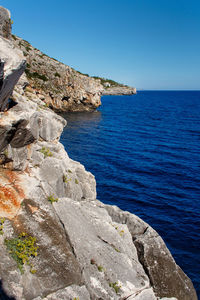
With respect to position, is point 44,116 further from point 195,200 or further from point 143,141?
point 143,141

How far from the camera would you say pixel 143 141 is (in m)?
58.1

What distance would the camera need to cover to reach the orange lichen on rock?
12734 millimetres

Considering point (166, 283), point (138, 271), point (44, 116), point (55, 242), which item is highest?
point (44, 116)

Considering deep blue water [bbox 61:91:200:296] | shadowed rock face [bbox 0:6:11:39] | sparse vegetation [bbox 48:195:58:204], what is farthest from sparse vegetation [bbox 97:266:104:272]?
shadowed rock face [bbox 0:6:11:39]

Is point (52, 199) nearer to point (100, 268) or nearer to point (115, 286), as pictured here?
point (100, 268)

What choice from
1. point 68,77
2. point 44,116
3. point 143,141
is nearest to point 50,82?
point 68,77

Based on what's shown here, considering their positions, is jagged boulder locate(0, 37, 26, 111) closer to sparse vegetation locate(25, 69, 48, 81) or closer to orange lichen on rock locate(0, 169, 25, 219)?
orange lichen on rock locate(0, 169, 25, 219)

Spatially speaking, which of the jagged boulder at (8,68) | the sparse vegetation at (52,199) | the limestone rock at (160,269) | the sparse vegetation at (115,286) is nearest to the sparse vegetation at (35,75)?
the jagged boulder at (8,68)

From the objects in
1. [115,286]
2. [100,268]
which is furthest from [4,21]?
[115,286]

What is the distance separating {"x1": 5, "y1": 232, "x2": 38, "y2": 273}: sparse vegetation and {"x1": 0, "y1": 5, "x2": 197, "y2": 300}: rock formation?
4 centimetres

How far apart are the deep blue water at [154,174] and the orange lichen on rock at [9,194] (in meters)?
13.8

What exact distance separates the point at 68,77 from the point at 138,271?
90.4 m

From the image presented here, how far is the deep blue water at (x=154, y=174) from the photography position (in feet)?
79.6

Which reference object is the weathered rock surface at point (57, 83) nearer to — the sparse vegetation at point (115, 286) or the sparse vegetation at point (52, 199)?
the sparse vegetation at point (52, 199)
